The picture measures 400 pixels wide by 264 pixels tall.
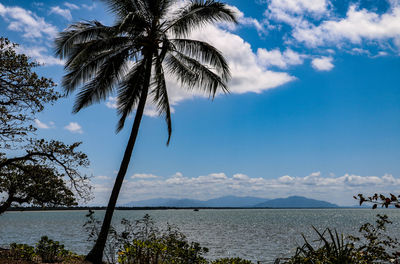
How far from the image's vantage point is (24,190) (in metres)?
9.96

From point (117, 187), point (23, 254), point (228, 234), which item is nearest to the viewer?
point (23, 254)

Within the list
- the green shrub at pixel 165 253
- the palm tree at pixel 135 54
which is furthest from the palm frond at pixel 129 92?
the green shrub at pixel 165 253

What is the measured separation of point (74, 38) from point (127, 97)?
2.87 metres

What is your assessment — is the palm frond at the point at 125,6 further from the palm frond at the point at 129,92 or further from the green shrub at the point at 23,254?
the green shrub at the point at 23,254

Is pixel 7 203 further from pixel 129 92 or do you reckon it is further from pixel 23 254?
pixel 129 92

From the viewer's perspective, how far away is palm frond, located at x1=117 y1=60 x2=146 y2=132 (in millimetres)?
12649

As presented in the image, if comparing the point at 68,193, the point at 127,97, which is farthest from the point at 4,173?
the point at 127,97

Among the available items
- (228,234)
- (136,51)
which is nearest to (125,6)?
(136,51)

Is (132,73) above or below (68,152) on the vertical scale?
above

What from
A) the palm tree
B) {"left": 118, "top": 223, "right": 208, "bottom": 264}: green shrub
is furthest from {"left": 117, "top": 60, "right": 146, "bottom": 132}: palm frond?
{"left": 118, "top": 223, "right": 208, "bottom": 264}: green shrub

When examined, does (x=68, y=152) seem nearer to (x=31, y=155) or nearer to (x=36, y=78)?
(x=31, y=155)

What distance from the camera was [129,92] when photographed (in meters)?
12.8

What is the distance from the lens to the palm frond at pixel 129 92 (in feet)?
41.5

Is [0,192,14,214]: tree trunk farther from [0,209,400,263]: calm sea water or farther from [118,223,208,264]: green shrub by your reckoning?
[118,223,208,264]: green shrub
